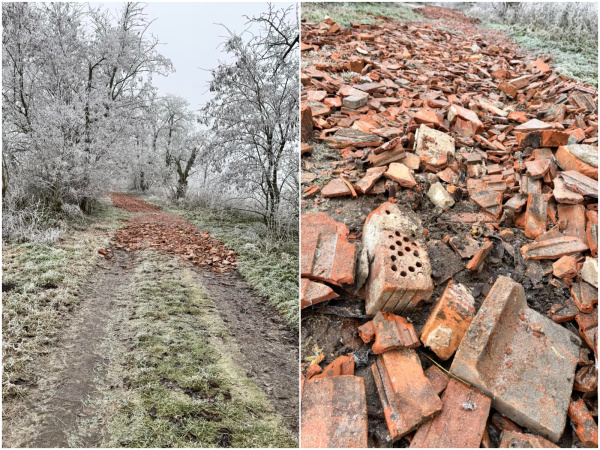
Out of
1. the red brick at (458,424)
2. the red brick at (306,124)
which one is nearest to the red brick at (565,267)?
the red brick at (458,424)

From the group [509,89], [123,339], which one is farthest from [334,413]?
[509,89]

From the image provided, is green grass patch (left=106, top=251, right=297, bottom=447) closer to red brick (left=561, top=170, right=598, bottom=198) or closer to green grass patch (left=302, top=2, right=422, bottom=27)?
red brick (left=561, top=170, right=598, bottom=198)

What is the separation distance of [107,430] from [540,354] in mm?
2135

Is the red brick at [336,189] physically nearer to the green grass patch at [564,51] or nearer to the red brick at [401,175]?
the red brick at [401,175]

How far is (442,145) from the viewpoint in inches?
112

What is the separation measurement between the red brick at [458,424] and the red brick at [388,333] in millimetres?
274

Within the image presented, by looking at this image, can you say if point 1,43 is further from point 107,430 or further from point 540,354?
point 540,354

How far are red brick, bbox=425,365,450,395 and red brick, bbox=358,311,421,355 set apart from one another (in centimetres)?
12

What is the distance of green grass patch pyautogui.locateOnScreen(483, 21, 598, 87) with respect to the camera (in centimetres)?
485

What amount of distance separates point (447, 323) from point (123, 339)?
2.02 metres

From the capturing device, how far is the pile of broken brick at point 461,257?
150cm

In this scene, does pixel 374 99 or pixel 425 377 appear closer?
pixel 425 377

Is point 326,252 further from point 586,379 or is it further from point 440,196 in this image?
point 586,379

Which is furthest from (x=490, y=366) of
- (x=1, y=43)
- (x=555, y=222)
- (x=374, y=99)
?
(x=1, y=43)
